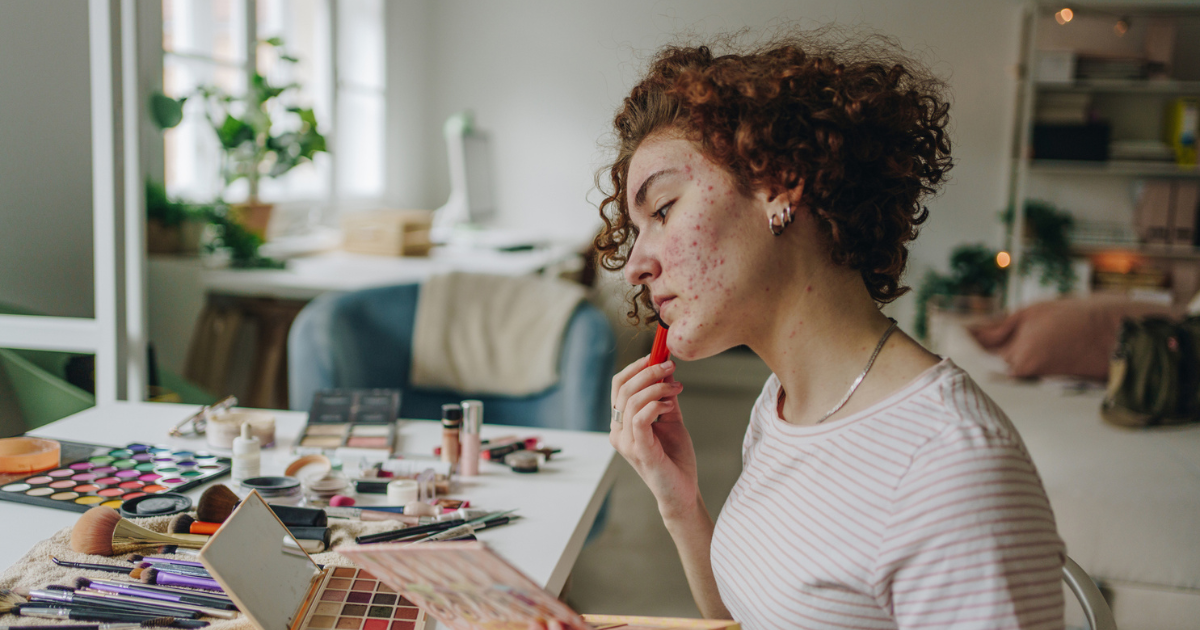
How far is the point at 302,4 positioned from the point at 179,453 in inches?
129

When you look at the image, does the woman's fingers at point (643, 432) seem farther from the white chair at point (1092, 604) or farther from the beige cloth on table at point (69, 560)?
the white chair at point (1092, 604)

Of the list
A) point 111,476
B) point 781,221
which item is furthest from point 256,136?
point 781,221

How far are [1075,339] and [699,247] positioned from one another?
2327 millimetres

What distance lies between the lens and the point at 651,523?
283 centimetres

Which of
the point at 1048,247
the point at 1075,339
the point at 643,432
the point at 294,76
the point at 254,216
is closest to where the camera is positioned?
the point at 643,432

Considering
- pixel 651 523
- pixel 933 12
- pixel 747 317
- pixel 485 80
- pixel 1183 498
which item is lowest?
pixel 651 523

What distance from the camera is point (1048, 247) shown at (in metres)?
4.46

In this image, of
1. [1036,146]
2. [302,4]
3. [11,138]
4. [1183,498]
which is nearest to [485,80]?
[302,4]

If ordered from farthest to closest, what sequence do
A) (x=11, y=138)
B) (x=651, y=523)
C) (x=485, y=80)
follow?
(x=485, y=80) < (x=651, y=523) < (x=11, y=138)

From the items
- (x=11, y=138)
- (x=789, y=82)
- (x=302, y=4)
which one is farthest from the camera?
(x=302, y=4)

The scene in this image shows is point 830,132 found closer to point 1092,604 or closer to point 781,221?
point 781,221

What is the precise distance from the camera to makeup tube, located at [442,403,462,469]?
50.0 inches

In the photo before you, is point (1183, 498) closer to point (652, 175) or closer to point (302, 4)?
point (652, 175)

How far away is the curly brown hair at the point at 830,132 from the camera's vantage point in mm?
739
